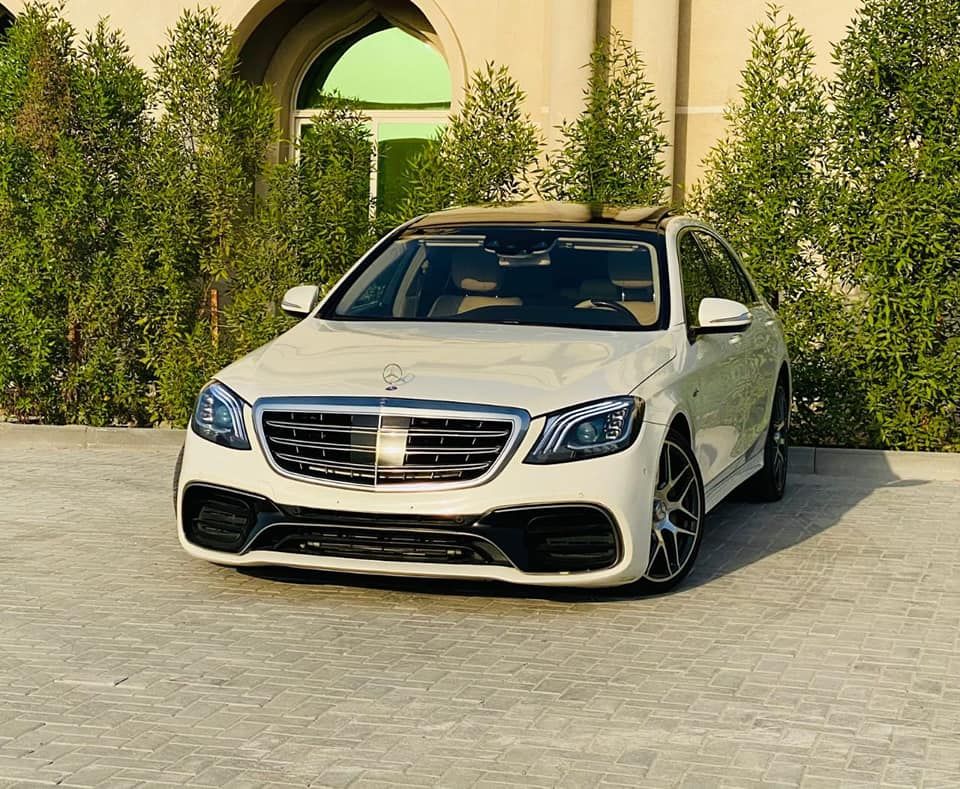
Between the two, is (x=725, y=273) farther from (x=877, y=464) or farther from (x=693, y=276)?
(x=877, y=464)

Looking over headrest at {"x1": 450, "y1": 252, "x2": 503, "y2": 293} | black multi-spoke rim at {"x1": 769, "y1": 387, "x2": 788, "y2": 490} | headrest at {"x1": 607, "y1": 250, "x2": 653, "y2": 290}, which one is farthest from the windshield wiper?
black multi-spoke rim at {"x1": 769, "y1": 387, "x2": 788, "y2": 490}

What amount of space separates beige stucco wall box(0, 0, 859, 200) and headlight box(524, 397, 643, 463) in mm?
10387

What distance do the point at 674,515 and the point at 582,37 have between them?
34.6ft

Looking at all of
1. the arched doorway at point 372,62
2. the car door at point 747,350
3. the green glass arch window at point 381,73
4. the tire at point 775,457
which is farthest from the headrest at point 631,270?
the green glass arch window at point 381,73

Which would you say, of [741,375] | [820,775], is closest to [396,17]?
[741,375]

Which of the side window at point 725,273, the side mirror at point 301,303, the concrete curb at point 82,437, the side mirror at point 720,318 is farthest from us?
the concrete curb at point 82,437

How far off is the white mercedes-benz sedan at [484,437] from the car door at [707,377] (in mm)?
25

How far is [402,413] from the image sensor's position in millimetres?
7078

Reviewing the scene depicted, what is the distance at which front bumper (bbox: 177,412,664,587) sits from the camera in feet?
22.9

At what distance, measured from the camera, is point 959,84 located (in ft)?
39.0

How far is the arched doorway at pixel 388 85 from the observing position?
20328 mm

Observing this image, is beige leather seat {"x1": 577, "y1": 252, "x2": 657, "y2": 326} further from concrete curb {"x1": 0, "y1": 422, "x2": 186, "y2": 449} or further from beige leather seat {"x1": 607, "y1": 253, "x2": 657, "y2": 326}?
concrete curb {"x1": 0, "y1": 422, "x2": 186, "y2": 449}

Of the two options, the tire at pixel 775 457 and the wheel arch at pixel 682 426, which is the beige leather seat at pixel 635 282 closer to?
the wheel arch at pixel 682 426

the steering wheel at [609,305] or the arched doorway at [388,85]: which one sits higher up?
the arched doorway at [388,85]
